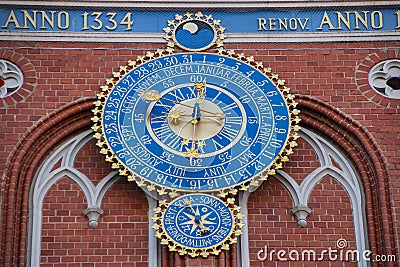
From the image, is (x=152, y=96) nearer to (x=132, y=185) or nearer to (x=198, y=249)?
(x=132, y=185)

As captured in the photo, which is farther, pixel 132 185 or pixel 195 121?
pixel 195 121

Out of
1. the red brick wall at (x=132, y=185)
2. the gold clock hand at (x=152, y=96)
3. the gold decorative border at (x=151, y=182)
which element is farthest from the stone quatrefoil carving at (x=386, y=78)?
the gold clock hand at (x=152, y=96)

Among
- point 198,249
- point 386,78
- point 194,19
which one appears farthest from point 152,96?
Result: point 386,78

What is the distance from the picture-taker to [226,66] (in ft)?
66.2

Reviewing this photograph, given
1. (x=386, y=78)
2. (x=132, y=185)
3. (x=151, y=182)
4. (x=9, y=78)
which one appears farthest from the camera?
(x=386, y=78)

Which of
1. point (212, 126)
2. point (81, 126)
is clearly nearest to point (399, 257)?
point (212, 126)

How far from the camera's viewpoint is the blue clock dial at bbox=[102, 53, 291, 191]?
19297 mm

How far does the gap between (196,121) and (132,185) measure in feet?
3.72

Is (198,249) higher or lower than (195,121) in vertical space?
lower

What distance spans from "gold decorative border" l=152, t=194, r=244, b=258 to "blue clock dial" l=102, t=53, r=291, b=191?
0.29m

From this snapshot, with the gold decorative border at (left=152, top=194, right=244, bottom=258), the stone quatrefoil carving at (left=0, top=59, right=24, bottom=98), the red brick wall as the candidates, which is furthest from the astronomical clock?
the stone quatrefoil carving at (left=0, top=59, right=24, bottom=98)

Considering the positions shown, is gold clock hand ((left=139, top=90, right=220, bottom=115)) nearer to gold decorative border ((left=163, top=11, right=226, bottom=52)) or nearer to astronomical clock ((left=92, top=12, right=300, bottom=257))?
astronomical clock ((left=92, top=12, right=300, bottom=257))

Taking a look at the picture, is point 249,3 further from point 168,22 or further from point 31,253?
point 31,253

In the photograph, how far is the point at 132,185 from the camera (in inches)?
768
